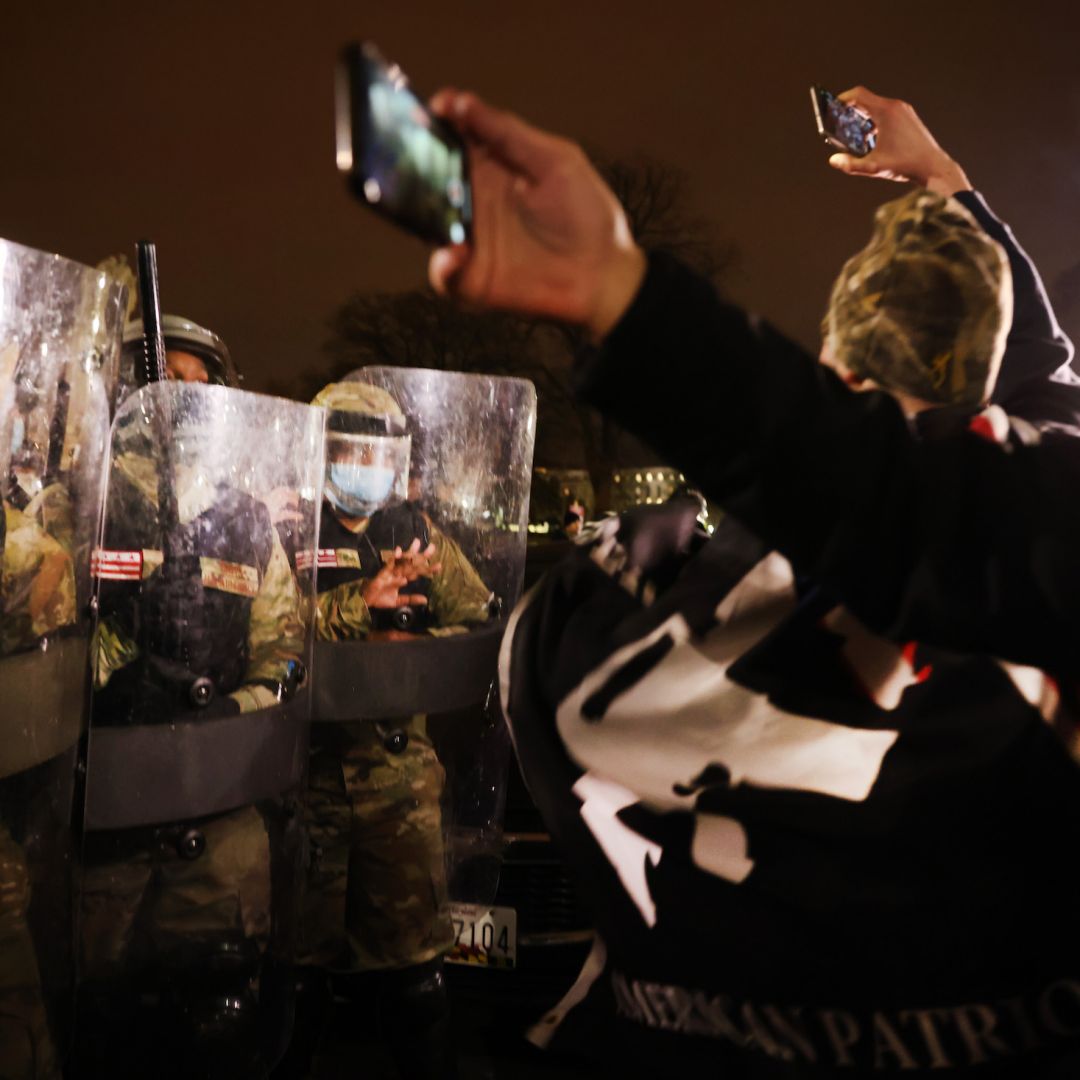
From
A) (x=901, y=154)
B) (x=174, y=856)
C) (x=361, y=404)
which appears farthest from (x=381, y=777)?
(x=901, y=154)

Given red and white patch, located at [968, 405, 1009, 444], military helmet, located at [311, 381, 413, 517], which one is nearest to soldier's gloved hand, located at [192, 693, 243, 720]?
military helmet, located at [311, 381, 413, 517]

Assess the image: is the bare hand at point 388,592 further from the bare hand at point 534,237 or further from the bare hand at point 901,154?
the bare hand at point 534,237

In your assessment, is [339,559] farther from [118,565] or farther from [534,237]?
[534,237]

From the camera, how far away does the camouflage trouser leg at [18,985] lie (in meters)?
2.18

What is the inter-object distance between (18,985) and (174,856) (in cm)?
51

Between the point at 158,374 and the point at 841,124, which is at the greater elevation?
the point at 841,124

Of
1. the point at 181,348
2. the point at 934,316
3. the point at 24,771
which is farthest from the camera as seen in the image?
the point at 181,348

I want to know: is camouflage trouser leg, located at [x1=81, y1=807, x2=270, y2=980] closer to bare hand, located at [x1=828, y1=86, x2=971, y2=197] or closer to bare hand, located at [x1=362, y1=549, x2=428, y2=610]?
bare hand, located at [x1=362, y1=549, x2=428, y2=610]

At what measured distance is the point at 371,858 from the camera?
11.7ft

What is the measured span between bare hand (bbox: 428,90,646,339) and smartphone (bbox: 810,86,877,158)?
1210mm

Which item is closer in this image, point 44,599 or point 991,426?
point 991,426

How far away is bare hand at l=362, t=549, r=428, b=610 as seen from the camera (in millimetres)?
3584

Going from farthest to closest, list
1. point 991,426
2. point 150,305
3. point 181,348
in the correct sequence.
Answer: point 181,348
point 150,305
point 991,426

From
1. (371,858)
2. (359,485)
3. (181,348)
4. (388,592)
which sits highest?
(181,348)
